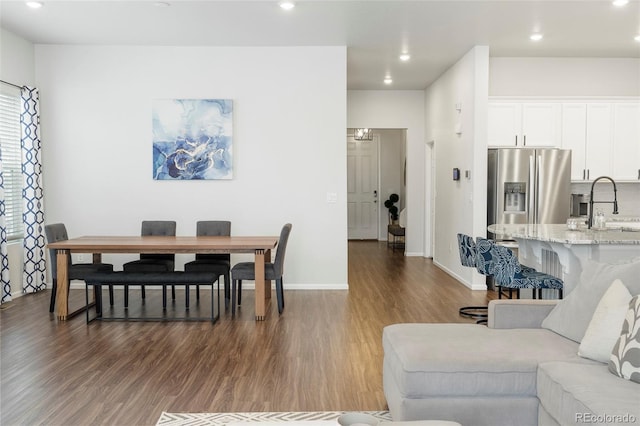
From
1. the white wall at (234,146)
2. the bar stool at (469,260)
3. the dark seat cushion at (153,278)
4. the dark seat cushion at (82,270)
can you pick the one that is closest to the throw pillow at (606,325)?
the bar stool at (469,260)

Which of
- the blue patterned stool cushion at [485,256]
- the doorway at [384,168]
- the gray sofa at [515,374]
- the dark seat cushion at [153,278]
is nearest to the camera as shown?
the gray sofa at [515,374]

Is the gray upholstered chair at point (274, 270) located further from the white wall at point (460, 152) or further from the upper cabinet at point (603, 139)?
the upper cabinet at point (603, 139)

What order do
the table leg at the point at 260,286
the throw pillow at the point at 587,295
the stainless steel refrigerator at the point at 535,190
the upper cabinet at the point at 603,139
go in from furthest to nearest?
1. the upper cabinet at the point at 603,139
2. the stainless steel refrigerator at the point at 535,190
3. the table leg at the point at 260,286
4. the throw pillow at the point at 587,295

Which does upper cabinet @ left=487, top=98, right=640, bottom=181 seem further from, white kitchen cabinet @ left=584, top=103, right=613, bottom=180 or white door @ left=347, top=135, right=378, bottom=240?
white door @ left=347, top=135, right=378, bottom=240

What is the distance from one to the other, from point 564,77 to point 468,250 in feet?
12.1

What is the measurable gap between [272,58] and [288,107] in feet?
2.09

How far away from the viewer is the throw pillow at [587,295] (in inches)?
96.7

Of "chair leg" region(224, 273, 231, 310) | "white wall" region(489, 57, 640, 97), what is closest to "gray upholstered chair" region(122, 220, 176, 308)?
"chair leg" region(224, 273, 231, 310)

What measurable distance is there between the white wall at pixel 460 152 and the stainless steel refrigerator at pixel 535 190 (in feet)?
0.69

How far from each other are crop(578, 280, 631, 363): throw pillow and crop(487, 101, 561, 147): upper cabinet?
4.46 metres

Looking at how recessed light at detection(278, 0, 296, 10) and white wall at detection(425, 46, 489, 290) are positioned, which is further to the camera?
white wall at detection(425, 46, 489, 290)

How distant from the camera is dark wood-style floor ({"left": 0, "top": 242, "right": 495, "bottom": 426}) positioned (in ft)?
9.41

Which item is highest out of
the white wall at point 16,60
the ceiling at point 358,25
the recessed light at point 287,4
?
the ceiling at point 358,25

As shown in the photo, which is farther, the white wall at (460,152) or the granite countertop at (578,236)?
the white wall at (460,152)
